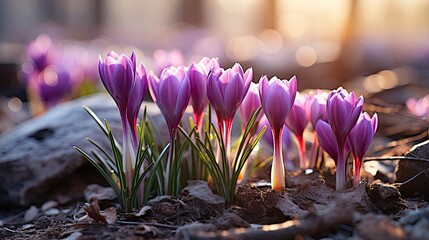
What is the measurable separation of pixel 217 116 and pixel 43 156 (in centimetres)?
107

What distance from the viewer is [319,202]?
6.13 feet

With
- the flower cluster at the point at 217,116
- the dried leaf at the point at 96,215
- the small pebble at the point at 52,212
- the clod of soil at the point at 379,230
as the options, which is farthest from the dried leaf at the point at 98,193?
the clod of soil at the point at 379,230

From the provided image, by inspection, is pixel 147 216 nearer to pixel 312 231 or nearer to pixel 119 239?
pixel 119 239

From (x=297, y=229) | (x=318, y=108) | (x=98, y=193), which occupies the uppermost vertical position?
(x=318, y=108)

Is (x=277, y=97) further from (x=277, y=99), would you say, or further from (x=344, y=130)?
(x=344, y=130)

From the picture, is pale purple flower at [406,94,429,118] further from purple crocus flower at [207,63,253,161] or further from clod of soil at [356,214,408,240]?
clod of soil at [356,214,408,240]

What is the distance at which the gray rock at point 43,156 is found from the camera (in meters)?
2.73

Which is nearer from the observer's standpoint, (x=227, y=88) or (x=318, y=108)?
(x=227, y=88)

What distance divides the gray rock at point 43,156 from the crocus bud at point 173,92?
75 centimetres

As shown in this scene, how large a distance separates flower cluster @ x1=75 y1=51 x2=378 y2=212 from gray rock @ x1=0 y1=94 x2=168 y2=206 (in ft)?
2.22

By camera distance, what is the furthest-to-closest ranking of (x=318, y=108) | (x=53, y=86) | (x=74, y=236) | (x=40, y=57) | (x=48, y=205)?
(x=40, y=57)
(x=53, y=86)
(x=48, y=205)
(x=318, y=108)
(x=74, y=236)

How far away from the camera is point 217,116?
6.51ft

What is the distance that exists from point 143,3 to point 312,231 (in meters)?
25.0

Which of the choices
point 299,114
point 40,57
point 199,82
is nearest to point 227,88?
point 199,82
